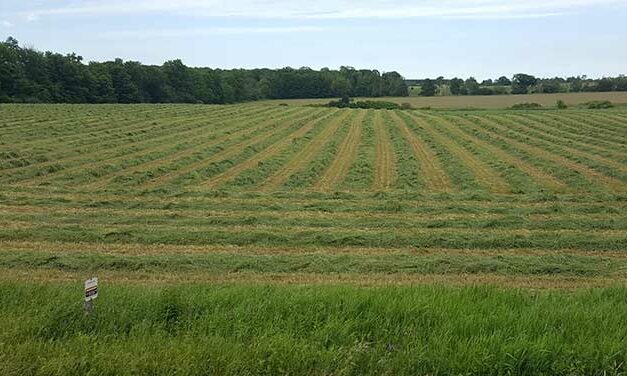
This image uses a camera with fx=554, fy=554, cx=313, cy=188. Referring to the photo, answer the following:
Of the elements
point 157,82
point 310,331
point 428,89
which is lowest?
point 310,331

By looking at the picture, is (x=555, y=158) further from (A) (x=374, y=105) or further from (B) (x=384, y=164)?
(A) (x=374, y=105)

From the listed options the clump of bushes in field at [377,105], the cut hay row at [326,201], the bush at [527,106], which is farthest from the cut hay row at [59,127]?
the bush at [527,106]

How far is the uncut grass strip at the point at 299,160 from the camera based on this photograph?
2133 centimetres

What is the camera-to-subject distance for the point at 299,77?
132500 millimetres

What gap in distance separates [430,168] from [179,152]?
44.8ft

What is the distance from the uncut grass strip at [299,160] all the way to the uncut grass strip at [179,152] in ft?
17.6

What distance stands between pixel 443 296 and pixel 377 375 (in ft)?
6.84

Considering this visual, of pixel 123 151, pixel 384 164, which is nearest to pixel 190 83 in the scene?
pixel 123 151

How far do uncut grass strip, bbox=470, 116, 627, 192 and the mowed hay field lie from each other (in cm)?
22

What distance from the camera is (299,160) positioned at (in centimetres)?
2772

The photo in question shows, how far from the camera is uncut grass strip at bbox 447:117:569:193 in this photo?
20.6 meters

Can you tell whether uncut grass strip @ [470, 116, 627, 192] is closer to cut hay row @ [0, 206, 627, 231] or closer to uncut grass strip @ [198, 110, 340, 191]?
cut hay row @ [0, 206, 627, 231]

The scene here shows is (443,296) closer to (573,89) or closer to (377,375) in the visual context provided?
(377,375)

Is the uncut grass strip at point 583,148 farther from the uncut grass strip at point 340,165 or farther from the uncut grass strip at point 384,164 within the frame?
the uncut grass strip at point 340,165
